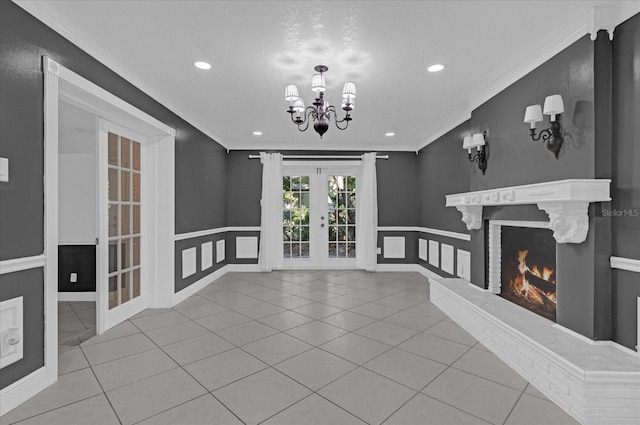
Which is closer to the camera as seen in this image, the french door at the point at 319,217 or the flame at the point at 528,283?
the flame at the point at 528,283

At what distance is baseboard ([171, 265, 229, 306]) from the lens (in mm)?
4249

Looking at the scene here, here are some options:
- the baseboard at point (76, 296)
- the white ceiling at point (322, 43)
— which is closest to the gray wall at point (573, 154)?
the white ceiling at point (322, 43)

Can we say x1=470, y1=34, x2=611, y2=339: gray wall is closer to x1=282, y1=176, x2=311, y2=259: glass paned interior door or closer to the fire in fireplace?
the fire in fireplace

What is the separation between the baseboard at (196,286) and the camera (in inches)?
167

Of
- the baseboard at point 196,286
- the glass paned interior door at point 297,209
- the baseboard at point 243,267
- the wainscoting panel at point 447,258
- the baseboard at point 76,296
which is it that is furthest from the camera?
the glass paned interior door at point 297,209

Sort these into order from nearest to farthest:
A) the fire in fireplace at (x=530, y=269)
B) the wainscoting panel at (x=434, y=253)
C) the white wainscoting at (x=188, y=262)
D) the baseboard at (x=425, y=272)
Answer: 1. the fire in fireplace at (x=530, y=269)
2. the white wainscoting at (x=188, y=262)
3. the wainscoting panel at (x=434, y=253)
4. the baseboard at (x=425, y=272)

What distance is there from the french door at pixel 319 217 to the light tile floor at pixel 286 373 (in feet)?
8.94

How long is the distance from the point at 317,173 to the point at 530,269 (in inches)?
173

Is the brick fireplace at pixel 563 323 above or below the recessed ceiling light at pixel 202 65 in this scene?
below

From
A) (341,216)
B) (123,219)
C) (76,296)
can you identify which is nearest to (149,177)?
(123,219)

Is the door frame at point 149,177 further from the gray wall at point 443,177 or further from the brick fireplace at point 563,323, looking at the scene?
the gray wall at point 443,177

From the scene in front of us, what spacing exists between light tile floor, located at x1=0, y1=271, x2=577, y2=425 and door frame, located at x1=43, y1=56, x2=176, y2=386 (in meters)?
0.33

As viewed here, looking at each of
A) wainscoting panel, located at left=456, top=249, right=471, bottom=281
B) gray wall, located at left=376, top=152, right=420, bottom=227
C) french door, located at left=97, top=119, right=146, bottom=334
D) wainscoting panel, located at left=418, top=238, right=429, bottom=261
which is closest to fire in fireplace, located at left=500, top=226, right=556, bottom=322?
wainscoting panel, located at left=456, top=249, right=471, bottom=281

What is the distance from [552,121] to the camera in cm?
251
